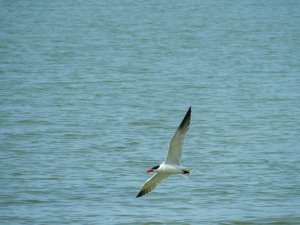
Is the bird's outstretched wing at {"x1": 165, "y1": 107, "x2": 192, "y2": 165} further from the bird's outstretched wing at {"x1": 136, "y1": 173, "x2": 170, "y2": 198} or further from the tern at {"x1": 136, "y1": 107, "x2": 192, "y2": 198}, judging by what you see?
the bird's outstretched wing at {"x1": 136, "y1": 173, "x2": 170, "y2": 198}

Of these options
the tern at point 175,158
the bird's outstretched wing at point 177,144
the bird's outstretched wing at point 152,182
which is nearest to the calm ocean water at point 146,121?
the bird's outstretched wing at point 152,182

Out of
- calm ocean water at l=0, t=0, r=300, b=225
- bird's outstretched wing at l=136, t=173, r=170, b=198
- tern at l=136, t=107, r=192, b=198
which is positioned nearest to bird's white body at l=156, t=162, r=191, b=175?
tern at l=136, t=107, r=192, b=198

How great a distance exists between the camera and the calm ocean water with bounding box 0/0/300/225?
60.8ft

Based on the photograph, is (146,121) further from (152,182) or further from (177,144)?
(177,144)

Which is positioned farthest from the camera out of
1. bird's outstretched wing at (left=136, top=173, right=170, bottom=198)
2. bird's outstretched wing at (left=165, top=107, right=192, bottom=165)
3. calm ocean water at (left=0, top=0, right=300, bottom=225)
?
calm ocean water at (left=0, top=0, right=300, bottom=225)

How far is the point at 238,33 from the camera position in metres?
55.8

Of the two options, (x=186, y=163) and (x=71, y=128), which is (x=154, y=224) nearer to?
(x=186, y=163)

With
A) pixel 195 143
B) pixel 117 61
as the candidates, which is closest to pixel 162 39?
pixel 117 61

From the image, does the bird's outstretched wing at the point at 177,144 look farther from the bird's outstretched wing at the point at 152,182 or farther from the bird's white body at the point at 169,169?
the bird's outstretched wing at the point at 152,182

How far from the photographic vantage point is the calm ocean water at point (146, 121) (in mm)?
18531

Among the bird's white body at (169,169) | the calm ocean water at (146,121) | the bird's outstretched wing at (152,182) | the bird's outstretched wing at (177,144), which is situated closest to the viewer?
the bird's outstretched wing at (177,144)

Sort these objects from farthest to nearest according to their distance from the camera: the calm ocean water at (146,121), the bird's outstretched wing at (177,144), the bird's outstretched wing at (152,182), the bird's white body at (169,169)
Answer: the calm ocean water at (146,121)
the bird's outstretched wing at (152,182)
the bird's white body at (169,169)
the bird's outstretched wing at (177,144)

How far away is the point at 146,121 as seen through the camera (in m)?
27.7

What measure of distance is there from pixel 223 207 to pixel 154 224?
211 cm
